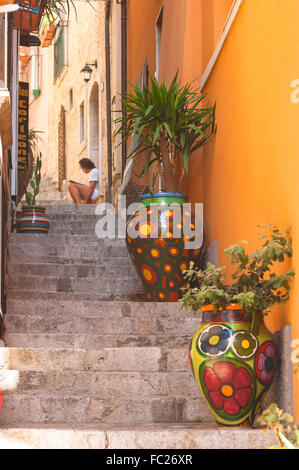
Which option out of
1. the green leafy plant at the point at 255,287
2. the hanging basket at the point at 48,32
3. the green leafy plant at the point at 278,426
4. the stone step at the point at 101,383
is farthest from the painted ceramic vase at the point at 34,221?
the hanging basket at the point at 48,32

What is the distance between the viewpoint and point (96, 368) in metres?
4.26

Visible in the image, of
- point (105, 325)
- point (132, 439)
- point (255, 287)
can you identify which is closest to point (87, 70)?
point (105, 325)

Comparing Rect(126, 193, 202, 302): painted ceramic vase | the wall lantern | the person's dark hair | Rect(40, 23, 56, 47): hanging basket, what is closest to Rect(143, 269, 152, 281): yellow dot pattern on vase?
Rect(126, 193, 202, 302): painted ceramic vase

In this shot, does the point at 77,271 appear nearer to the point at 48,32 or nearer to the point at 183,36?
the point at 183,36

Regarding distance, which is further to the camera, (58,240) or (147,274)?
(58,240)

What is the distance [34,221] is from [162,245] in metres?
2.07

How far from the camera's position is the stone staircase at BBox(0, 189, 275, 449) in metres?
3.15

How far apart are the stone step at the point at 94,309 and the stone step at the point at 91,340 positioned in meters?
0.35

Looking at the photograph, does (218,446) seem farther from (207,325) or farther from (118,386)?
(118,386)

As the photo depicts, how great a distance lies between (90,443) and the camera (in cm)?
311

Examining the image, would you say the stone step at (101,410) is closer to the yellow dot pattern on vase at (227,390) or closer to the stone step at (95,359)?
the stone step at (95,359)

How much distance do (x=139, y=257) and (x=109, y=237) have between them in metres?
1.86

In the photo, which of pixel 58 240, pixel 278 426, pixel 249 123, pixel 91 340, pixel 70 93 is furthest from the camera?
pixel 70 93

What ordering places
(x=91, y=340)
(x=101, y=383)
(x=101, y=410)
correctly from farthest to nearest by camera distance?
(x=91, y=340) < (x=101, y=383) < (x=101, y=410)
